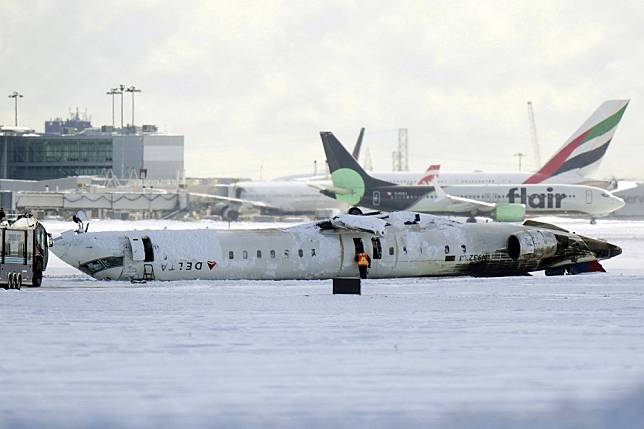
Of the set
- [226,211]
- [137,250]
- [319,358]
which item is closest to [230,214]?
[226,211]

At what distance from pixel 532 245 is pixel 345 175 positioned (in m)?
51.4

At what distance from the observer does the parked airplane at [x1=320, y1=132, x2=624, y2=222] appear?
3455 inches

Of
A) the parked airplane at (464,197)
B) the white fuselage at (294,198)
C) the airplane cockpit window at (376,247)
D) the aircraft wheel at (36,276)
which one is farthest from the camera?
the white fuselage at (294,198)

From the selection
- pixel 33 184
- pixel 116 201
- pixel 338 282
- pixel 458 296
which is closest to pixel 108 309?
pixel 338 282

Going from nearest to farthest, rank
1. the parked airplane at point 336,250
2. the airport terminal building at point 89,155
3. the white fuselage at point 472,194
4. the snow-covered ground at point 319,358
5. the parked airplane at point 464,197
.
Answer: the snow-covered ground at point 319,358, the parked airplane at point 336,250, the parked airplane at point 464,197, the white fuselage at point 472,194, the airport terminal building at point 89,155

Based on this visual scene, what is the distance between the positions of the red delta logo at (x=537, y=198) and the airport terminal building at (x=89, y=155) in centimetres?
8988

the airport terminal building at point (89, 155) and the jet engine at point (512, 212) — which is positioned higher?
the airport terminal building at point (89, 155)

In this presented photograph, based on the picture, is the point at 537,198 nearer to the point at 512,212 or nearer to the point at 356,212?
the point at 512,212

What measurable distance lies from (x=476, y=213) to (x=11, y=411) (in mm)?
75053

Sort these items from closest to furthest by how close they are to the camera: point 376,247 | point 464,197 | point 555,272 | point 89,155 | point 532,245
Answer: point 376,247 < point 532,245 < point 555,272 < point 464,197 < point 89,155

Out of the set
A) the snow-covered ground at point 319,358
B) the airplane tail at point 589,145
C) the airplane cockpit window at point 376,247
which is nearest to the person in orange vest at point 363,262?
the airplane cockpit window at point 376,247

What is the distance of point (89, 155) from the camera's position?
580 ft

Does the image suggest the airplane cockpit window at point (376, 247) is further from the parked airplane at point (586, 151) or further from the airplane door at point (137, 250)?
the parked airplane at point (586, 151)

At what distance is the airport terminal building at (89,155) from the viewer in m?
174
